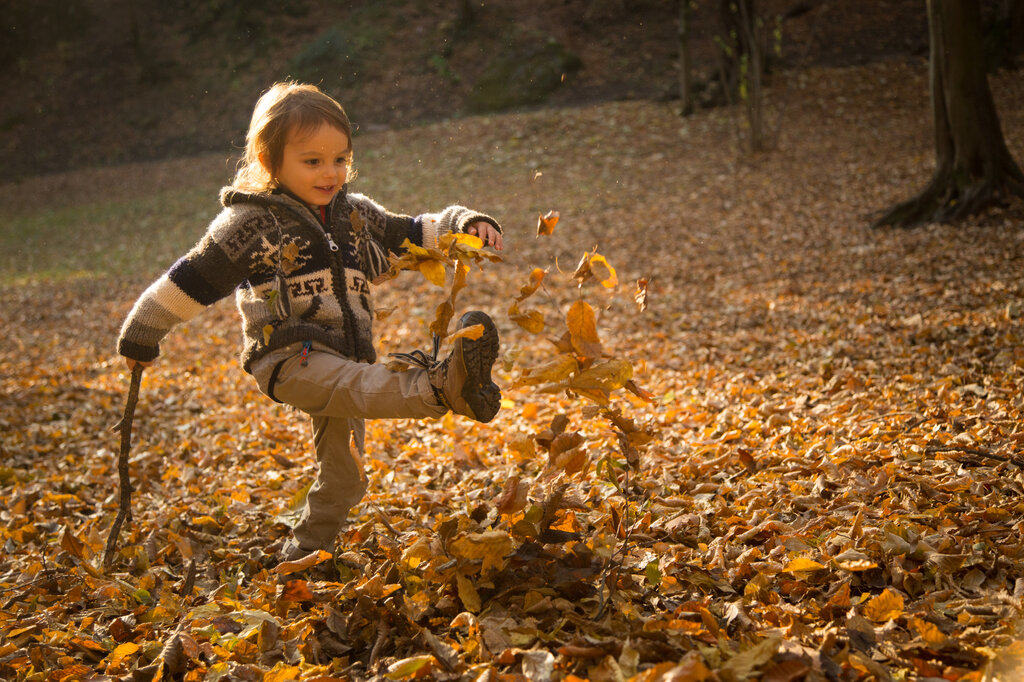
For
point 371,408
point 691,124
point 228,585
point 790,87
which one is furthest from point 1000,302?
point 790,87

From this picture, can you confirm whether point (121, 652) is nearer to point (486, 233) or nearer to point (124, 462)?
point (124, 462)

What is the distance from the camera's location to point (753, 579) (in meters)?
2.27

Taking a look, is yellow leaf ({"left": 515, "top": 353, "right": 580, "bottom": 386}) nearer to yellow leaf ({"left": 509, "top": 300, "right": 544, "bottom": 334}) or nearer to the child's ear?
yellow leaf ({"left": 509, "top": 300, "right": 544, "bottom": 334})

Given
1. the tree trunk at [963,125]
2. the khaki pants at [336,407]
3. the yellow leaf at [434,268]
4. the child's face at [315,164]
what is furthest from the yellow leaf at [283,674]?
the tree trunk at [963,125]

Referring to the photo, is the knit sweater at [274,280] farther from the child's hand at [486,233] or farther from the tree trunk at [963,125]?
the tree trunk at [963,125]

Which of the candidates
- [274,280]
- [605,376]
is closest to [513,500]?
[605,376]

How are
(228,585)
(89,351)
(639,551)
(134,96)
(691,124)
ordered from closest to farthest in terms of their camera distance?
(639,551), (228,585), (89,351), (691,124), (134,96)

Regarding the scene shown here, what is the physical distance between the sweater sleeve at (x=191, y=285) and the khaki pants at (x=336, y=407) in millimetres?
322

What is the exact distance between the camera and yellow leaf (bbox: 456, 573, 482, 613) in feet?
Result: 7.45

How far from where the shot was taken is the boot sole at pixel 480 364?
7.39ft

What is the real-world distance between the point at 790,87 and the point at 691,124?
1.96m

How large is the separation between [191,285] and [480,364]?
1.13 meters

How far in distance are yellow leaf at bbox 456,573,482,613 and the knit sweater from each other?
88 cm

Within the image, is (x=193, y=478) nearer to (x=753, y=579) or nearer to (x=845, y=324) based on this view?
(x=753, y=579)
